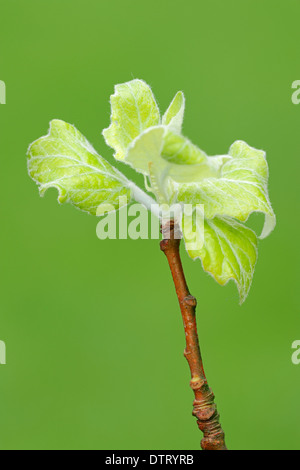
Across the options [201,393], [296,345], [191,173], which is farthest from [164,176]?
[296,345]

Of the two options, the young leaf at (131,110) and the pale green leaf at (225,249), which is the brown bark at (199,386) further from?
the young leaf at (131,110)

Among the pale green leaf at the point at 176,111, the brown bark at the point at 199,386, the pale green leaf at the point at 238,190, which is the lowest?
the brown bark at the point at 199,386

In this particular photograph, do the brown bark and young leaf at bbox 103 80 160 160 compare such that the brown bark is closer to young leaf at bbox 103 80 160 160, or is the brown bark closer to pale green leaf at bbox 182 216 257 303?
pale green leaf at bbox 182 216 257 303

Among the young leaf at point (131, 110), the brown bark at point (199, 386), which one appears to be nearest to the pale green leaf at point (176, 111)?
the young leaf at point (131, 110)

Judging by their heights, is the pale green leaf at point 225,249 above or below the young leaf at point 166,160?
below

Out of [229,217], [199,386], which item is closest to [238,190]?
[229,217]

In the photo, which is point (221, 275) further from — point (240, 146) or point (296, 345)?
point (296, 345)

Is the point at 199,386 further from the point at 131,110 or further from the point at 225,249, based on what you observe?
the point at 131,110
